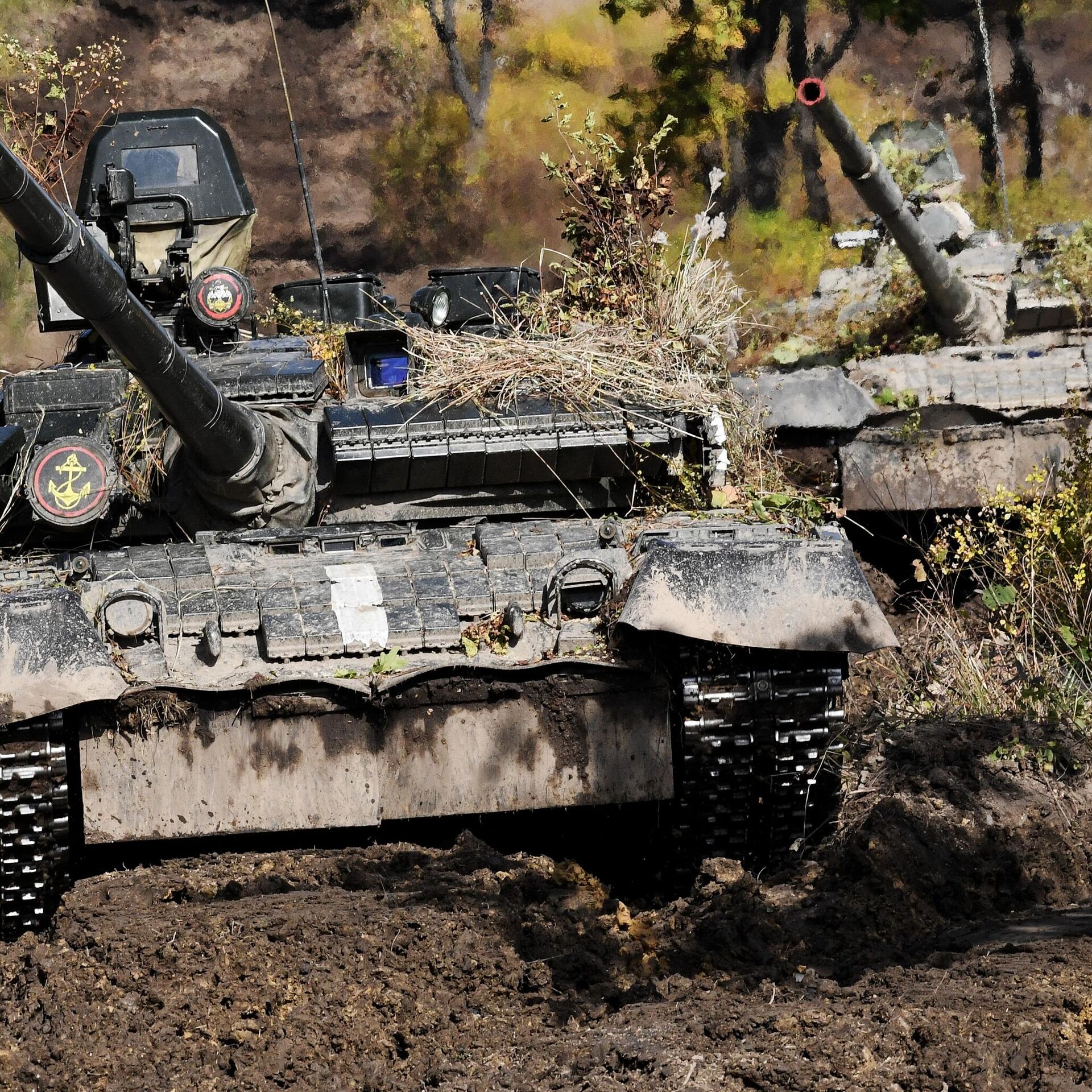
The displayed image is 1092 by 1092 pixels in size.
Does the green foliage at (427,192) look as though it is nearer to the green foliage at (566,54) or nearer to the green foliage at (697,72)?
the green foliage at (566,54)

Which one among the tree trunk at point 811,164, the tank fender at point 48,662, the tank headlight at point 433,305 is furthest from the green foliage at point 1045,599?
the tree trunk at point 811,164

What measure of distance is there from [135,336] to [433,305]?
360 cm

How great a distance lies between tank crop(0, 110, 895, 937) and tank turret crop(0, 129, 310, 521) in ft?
0.04

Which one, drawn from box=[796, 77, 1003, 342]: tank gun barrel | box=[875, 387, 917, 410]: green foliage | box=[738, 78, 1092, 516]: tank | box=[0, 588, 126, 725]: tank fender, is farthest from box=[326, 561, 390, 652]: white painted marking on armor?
box=[875, 387, 917, 410]: green foliage

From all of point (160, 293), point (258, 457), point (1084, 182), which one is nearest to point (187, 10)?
point (1084, 182)

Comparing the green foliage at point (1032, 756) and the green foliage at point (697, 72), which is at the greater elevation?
the green foliage at point (697, 72)

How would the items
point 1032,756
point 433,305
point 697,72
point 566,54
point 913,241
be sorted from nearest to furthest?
point 1032,756, point 433,305, point 913,241, point 566,54, point 697,72

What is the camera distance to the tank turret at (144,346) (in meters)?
5.77

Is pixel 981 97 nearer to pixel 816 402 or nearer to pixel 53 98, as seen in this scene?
pixel 53 98

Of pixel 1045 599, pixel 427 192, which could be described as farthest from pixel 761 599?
pixel 427 192

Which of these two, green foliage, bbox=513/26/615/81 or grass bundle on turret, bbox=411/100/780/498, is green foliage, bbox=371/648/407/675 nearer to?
Result: grass bundle on turret, bbox=411/100/780/498

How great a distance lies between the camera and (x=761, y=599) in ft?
22.4

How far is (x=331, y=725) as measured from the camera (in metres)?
6.88

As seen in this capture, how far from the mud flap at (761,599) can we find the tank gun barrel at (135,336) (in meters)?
1.89
